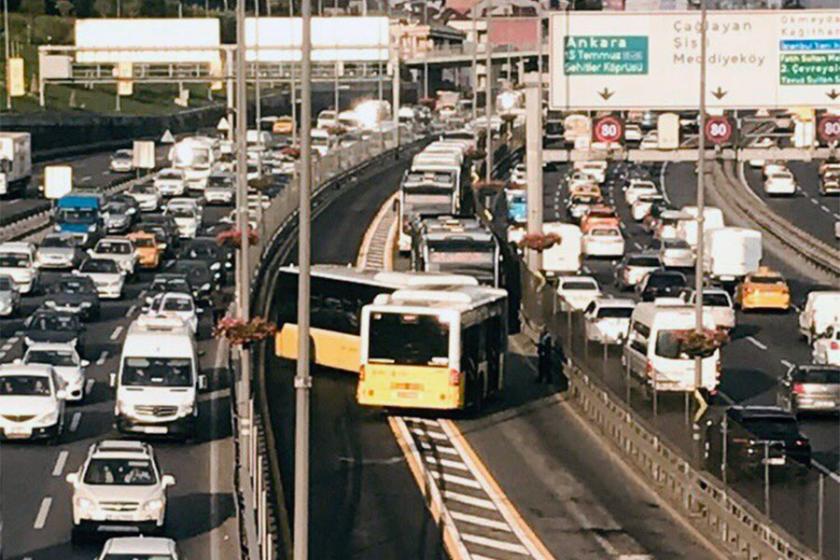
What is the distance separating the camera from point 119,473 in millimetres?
35500

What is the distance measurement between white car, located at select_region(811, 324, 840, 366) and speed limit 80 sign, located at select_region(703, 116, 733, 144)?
10339mm

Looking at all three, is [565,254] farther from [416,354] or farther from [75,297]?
[416,354]

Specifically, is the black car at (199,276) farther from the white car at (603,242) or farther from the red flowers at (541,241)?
the white car at (603,242)

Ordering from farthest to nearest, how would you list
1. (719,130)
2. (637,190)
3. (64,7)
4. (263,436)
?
(64,7) < (637,190) < (719,130) < (263,436)

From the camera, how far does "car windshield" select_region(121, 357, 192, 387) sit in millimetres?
44531

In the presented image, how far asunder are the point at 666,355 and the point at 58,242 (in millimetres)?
36327

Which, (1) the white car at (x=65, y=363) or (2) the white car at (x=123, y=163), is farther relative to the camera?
(2) the white car at (x=123, y=163)

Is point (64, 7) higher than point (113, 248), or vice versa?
point (64, 7)

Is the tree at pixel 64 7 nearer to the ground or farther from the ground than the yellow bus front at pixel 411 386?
farther from the ground

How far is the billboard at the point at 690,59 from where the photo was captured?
65.0m

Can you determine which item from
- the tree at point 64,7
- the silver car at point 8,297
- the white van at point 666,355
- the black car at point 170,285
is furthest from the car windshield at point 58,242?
the tree at point 64,7

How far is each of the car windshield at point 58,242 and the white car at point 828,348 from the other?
3104 centimetres

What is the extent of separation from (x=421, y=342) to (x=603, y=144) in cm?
2386

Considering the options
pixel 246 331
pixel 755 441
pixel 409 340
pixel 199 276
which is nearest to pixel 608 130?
pixel 199 276
